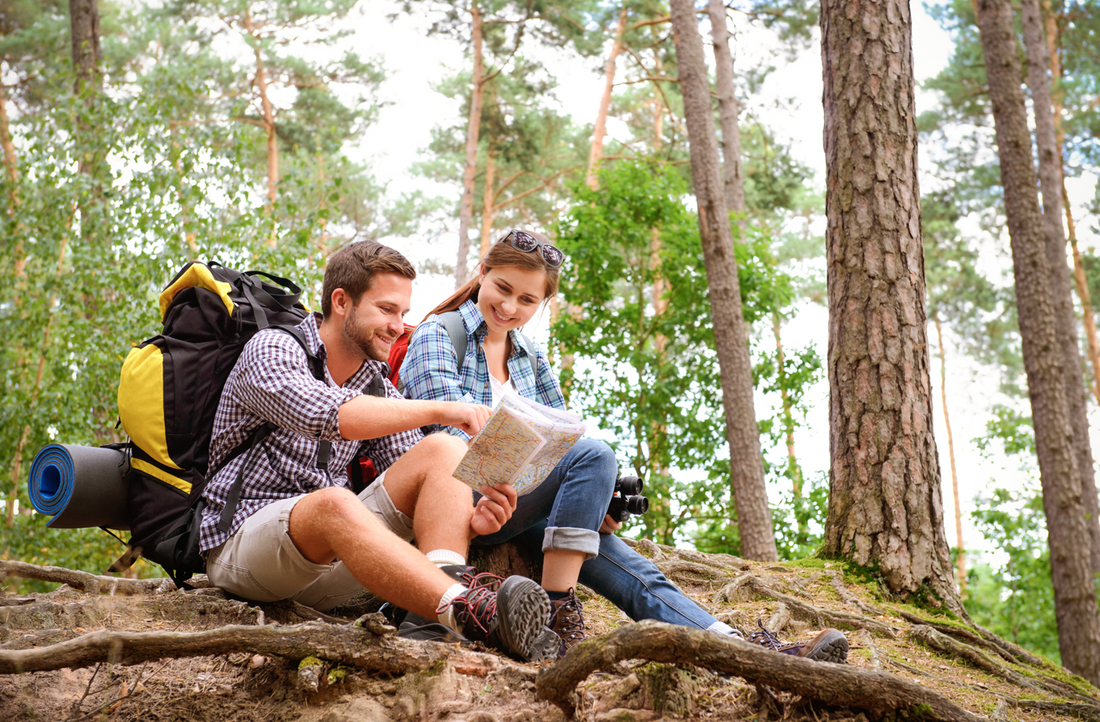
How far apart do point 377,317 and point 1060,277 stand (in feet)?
30.0

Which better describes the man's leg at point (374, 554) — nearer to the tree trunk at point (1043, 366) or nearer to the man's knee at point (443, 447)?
the man's knee at point (443, 447)

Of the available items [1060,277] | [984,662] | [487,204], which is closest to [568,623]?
[984,662]

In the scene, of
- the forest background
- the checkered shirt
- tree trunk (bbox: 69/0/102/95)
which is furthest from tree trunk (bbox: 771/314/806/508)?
tree trunk (bbox: 69/0/102/95)

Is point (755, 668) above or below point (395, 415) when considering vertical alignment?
below

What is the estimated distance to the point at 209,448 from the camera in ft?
8.64

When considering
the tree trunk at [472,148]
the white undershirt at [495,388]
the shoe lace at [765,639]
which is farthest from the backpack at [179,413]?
the tree trunk at [472,148]

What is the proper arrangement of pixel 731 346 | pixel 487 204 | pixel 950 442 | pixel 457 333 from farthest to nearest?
1. pixel 950 442
2. pixel 487 204
3. pixel 731 346
4. pixel 457 333

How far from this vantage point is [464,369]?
3.11 metres

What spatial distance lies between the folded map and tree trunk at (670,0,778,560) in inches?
206

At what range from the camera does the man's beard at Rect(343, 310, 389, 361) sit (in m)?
2.74

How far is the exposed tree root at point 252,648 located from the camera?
1753 millimetres

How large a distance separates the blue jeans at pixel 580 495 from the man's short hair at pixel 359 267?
0.85 m

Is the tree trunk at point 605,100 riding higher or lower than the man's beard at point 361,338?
higher

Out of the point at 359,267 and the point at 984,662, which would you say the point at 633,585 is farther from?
the point at 984,662
